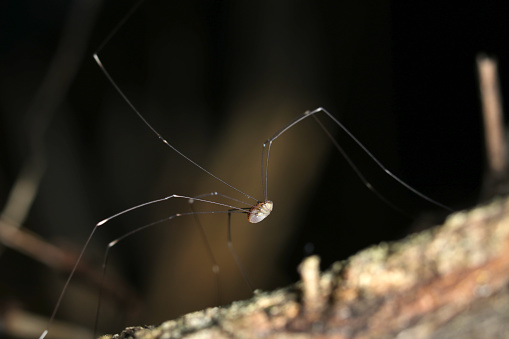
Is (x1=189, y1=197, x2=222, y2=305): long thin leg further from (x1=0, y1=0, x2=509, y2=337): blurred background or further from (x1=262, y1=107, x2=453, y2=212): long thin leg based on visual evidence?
(x1=262, y1=107, x2=453, y2=212): long thin leg

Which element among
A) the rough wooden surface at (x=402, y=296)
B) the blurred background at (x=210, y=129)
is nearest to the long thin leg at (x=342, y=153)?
the blurred background at (x=210, y=129)

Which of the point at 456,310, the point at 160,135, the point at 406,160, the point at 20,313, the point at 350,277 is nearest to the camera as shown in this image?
the point at 456,310

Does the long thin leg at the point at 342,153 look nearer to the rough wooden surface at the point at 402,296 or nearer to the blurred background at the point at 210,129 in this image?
the blurred background at the point at 210,129

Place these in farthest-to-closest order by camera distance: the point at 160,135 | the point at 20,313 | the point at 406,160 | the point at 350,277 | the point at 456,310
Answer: the point at 160,135
the point at 406,160
the point at 20,313
the point at 350,277
the point at 456,310

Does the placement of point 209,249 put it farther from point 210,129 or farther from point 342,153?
point 342,153

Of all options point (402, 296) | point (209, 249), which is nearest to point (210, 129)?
point (209, 249)

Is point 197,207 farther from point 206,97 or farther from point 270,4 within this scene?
point 270,4

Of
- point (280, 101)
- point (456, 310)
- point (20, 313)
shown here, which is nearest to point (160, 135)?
point (280, 101)
